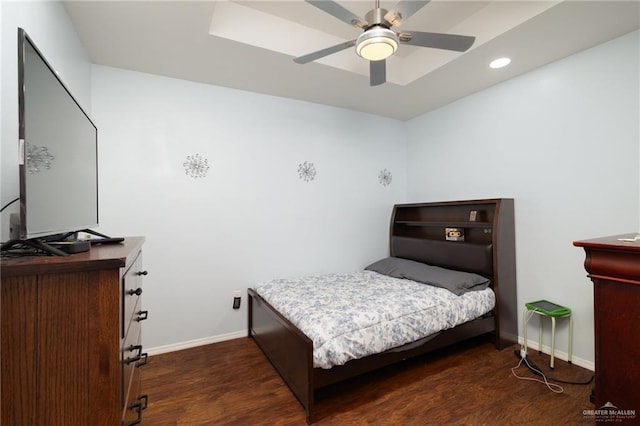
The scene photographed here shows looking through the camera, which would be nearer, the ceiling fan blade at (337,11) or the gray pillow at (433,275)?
the ceiling fan blade at (337,11)

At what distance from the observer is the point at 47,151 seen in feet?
3.26

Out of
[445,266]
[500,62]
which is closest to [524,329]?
[445,266]

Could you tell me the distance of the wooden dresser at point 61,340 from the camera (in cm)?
77

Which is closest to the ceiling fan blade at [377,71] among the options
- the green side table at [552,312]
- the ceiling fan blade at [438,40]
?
Answer: the ceiling fan blade at [438,40]

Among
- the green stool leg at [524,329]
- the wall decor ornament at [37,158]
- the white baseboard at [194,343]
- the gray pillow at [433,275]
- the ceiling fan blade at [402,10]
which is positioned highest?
the ceiling fan blade at [402,10]

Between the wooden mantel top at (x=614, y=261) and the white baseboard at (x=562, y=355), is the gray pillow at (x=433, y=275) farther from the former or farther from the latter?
the wooden mantel top at (x=614, y=261)

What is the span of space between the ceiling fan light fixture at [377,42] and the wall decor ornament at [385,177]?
2.22m

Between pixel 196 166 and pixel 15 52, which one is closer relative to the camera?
pixel 15 52

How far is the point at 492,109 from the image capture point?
2.92 m

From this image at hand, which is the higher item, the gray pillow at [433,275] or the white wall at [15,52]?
the white wall at [15,52]

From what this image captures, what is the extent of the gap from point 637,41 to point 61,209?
3645mm

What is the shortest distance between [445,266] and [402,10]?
2.40m

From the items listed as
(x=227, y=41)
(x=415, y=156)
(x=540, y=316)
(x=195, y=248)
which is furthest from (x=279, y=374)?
(x=415, y=156)

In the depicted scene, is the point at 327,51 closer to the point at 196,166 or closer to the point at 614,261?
the point at 196,166
